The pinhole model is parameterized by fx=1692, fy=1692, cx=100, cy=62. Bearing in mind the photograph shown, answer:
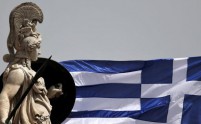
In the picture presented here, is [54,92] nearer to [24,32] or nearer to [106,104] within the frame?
[24,32]

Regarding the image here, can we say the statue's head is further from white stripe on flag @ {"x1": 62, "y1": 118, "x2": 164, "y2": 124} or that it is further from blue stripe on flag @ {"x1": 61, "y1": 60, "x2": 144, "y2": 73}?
blue stripe on flag @ {"x1": 61, "y1": 60, "x2": 144, "y2": 73}

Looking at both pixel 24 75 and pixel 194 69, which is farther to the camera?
pixel 194 69

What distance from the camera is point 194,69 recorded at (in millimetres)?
45500

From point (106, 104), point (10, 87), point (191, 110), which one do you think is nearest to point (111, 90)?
point (106, 104)

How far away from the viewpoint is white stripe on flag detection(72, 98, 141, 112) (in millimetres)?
44750

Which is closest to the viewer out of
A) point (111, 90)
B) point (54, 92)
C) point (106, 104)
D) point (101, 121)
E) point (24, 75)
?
point (24, 75)

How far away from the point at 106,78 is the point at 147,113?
1833 millimetres

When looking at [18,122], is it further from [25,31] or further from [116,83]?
[116,83]

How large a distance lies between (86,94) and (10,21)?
15334mm

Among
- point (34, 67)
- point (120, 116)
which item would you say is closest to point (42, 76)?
point (34, 67)

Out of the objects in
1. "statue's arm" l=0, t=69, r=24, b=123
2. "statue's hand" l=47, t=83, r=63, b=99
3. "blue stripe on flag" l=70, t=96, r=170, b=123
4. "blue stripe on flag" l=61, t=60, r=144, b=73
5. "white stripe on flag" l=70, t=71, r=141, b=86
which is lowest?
"blue stripe on flag" l=70, t=96, r=170, b=123

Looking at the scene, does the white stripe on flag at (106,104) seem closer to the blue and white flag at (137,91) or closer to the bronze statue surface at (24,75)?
the blue and white flag at (137,91)

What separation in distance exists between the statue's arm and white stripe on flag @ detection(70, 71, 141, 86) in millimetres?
15832

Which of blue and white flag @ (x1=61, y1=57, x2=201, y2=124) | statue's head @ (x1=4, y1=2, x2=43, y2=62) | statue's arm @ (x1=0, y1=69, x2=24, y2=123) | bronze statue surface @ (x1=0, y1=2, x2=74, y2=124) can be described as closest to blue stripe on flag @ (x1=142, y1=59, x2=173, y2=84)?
blue and white flag @ (x1=61, y1=57, x2=201, y2=124)
